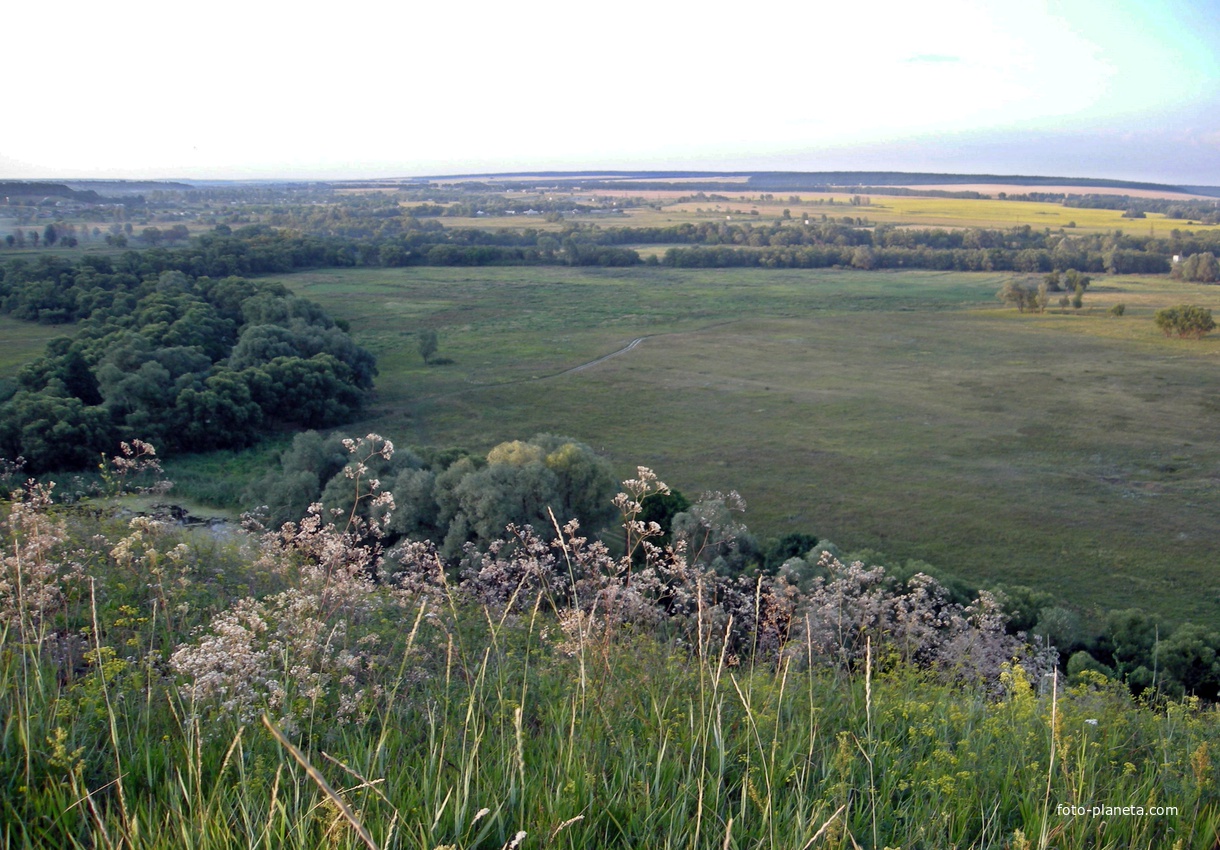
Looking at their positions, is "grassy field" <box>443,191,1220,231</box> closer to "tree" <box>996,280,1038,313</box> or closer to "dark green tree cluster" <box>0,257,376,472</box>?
"tree" <box>996,280,1038,313</box>

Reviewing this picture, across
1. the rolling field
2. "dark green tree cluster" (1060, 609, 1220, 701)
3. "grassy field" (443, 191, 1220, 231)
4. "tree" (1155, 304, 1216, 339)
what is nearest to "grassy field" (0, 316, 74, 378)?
the rolling field

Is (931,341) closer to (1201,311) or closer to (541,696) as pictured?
(1201,311)

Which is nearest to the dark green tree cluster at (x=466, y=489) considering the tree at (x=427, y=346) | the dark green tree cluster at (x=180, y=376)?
the dark green tree cluster at (x=180, y=376)

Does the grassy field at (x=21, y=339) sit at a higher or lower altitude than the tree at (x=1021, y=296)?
lower

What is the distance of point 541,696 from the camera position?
4188mm

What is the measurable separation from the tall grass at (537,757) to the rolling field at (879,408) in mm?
18938

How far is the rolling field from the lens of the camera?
24.9 m

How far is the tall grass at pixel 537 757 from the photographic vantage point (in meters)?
2.68

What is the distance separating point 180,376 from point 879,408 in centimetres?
3150

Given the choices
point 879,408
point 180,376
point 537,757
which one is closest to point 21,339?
point 180,376

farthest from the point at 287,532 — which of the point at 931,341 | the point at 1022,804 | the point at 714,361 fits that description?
the point at 931,341

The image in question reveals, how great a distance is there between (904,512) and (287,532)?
77.6 ft

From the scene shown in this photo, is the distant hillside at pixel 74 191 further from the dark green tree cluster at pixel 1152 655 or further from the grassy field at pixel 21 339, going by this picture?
the dark green tree cluster at pixel 1152 655

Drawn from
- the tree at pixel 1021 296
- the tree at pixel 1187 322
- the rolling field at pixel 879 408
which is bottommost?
the rolling field at pixel 879 408
